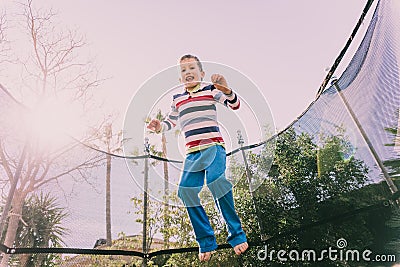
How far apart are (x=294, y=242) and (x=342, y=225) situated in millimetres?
349

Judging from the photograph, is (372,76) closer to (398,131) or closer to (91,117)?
(398,131)

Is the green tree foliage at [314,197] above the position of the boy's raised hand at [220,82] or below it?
below

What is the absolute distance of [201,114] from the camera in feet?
4.91

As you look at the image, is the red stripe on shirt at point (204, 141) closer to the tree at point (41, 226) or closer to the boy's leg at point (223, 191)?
the boy's leg at point (223, 191)

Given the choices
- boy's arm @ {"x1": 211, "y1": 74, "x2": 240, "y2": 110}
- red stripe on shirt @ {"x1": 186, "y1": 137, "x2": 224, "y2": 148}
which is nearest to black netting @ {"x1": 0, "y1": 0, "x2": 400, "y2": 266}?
red stripe on shirt @ {"x1": 186, "y1": 137, "x2": 224, "y2": 148}

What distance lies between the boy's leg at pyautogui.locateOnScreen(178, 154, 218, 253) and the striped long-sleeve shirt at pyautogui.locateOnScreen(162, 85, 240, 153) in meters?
0.08

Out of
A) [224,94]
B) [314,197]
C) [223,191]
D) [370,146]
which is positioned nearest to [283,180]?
[314,197]

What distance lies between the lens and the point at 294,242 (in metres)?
2.12

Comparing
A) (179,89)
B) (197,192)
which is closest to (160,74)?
(179,89)

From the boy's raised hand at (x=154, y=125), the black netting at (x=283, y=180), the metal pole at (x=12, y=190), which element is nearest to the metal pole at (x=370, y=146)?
the black netting at (x=283, y=180)

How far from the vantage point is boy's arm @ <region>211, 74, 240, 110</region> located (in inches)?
52.7

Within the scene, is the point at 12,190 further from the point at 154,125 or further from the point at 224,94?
the point at 224,94

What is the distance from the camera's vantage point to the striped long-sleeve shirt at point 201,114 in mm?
1455

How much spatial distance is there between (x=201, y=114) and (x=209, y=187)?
0.31 m
